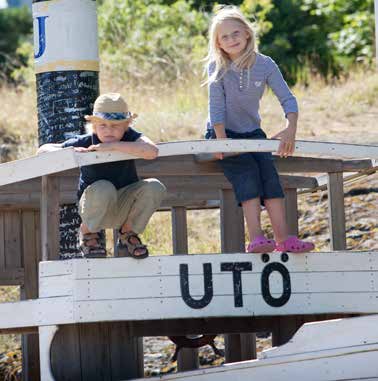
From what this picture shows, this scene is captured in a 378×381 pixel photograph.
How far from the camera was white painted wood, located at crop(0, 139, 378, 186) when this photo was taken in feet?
25.6

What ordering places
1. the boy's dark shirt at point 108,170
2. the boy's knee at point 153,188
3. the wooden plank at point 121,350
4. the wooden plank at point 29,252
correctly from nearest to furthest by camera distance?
the boy's knee at point 153,188, the boy's dark shirt at point 108,170, the wooden plank at point 121,350, the wooden plank at point 29,252

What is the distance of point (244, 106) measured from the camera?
8461mm

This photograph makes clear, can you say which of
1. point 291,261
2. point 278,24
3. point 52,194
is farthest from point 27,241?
point 278,24

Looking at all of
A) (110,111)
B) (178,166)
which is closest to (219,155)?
(178,166)

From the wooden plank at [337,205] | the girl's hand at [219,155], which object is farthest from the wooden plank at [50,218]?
the wooden plank at [337,205]

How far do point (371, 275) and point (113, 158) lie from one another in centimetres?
184

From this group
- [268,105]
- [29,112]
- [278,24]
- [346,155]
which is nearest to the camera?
[346,155]

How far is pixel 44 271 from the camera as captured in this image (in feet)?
25.9

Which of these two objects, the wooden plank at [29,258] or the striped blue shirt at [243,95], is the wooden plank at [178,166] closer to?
the striped blue shirt at [243,95]

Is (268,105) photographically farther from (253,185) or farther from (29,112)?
(253,185)

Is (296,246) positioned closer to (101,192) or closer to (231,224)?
(101,192)

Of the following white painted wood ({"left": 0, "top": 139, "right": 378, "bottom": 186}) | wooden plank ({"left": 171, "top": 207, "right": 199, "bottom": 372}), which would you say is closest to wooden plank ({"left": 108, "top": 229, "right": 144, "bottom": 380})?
white painted wood ({"left": 0, "top": 139, "right": 378, "bottom": 186})

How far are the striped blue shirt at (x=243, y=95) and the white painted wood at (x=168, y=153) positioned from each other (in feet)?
1.43

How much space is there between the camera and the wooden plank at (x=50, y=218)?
808 cm
